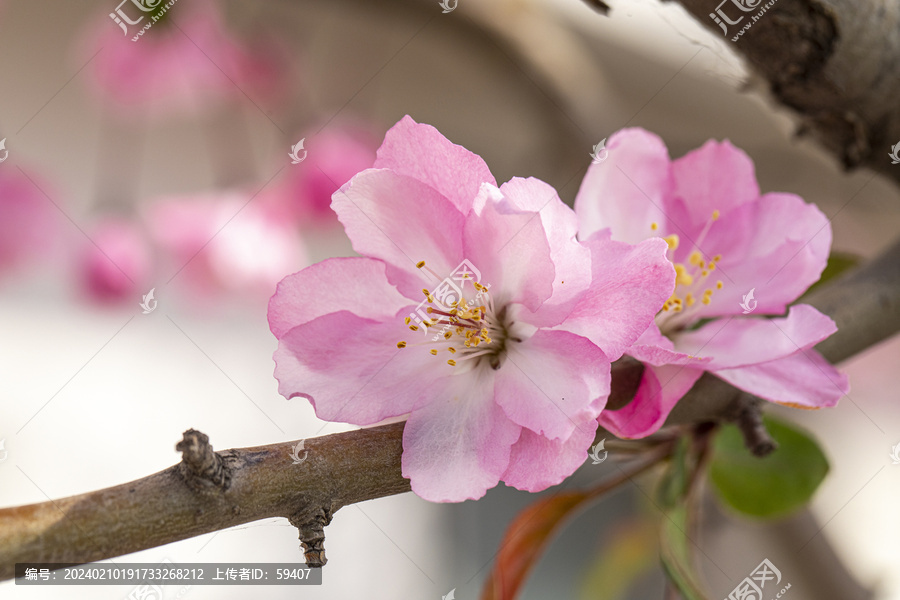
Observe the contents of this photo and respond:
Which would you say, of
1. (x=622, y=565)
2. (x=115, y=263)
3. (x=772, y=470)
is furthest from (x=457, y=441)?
(x=115, y=263)

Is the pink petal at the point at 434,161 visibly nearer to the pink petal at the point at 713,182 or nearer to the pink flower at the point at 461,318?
the pink flower at the point at 461,318

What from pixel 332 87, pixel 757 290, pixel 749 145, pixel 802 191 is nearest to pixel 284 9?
pixel 332 87

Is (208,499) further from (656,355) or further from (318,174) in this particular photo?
(318,174)

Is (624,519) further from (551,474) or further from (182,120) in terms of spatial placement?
(182,120)

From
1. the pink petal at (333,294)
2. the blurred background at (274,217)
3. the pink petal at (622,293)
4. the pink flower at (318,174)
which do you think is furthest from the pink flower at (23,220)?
the pink petal at (622,293)

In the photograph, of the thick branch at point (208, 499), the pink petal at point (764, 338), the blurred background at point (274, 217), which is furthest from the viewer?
the blurred background at point (274, 217)
